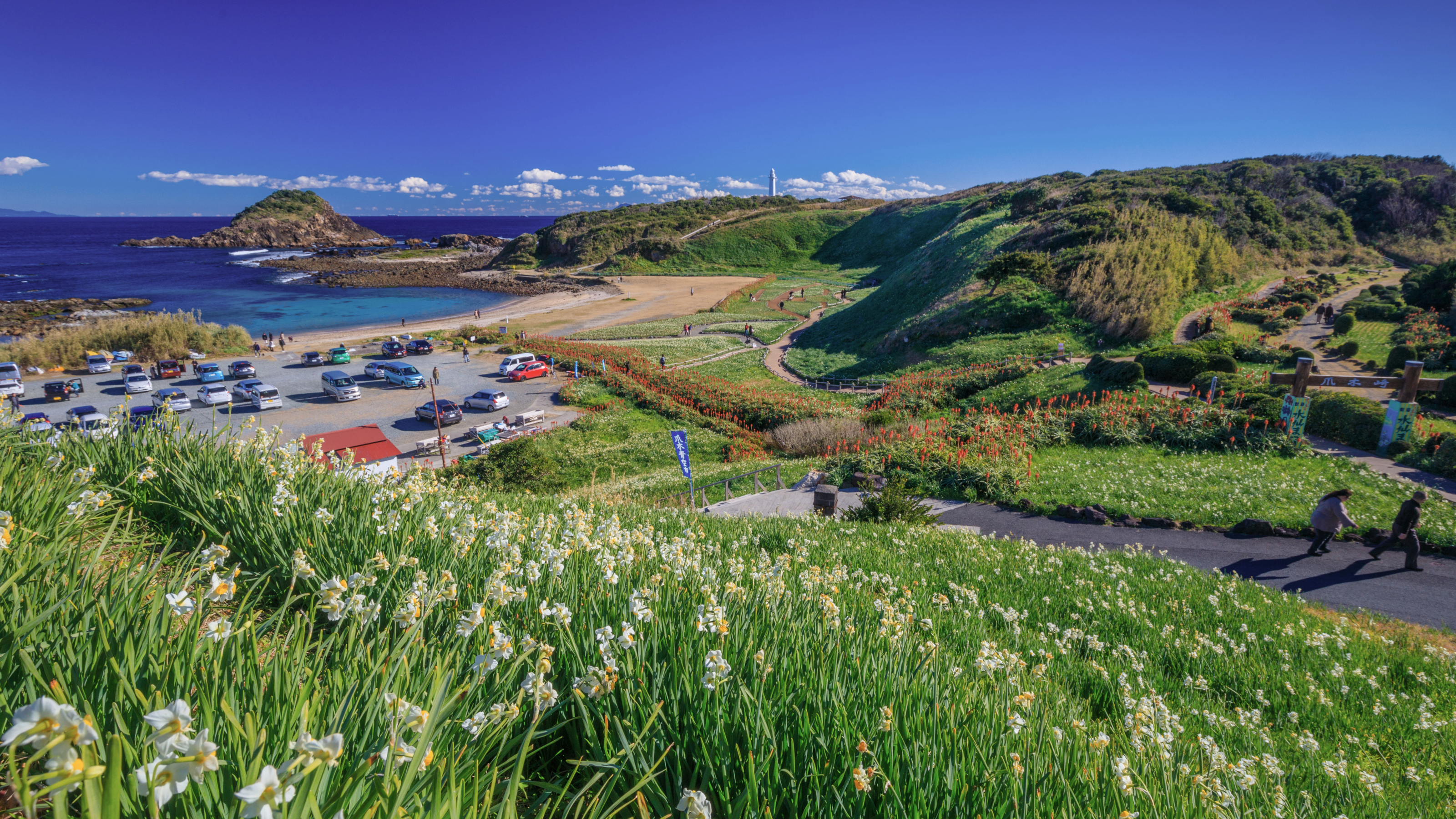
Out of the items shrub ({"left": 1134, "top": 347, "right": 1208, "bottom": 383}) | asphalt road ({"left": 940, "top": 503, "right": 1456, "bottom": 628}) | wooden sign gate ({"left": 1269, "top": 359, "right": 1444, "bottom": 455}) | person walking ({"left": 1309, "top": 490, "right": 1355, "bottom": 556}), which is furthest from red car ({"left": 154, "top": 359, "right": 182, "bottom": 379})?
wooden sign gate ({"left": 1269, "top": 359, "right": 1444, "bottom": 455})

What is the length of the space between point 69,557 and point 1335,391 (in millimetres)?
25700

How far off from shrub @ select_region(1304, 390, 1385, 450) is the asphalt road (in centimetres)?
704

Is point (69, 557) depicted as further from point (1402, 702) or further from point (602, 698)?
point (1402, 702)

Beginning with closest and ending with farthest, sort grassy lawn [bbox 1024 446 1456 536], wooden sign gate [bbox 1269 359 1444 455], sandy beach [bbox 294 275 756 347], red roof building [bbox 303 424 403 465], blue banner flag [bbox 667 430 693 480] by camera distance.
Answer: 1. grassy lawn [bbox 1024 446 1456 536]
2. blue banner flag [bbox 667 430 693 480]
3. wooden sign gate [bbox 1269 359 1444 455]
4. red roof building [bbox 303 424 403 465]
5. sandy beach [bbox 294 275 756 347]

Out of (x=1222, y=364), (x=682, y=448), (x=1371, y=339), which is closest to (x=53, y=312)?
(x=682, y=448)

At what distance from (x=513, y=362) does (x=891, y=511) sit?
32.7 m

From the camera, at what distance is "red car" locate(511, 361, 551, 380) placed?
128 feet

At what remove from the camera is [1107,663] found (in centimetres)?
560

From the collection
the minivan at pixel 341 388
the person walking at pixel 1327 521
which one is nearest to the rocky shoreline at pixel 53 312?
the minivan at pixel 341 388

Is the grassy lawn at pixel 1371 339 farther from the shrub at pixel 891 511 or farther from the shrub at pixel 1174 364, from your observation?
the shrub at pixel 891 511

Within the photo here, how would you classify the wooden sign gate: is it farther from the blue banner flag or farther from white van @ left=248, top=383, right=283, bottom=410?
white van @ left=248, top=383, right=283, bottom=410

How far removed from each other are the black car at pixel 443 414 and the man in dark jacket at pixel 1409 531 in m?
30.9

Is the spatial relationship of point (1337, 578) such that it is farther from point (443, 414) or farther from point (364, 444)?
point (443, 414)

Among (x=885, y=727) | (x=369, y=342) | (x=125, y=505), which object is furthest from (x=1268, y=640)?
(x=369, y=342)
